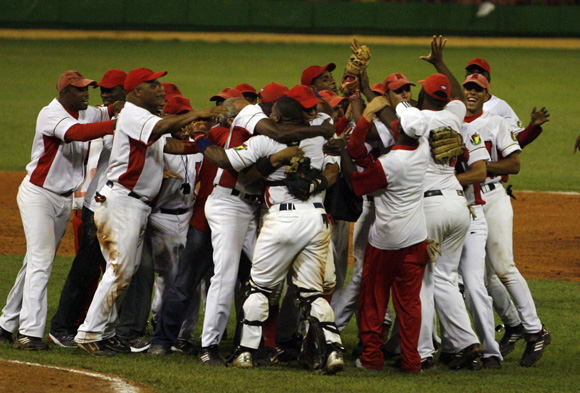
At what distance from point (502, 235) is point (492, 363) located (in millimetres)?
996

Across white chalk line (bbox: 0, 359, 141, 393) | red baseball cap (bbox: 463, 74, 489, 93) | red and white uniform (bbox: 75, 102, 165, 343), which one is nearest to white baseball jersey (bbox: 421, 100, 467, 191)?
red baseball cap (bbox: 463, 74, 489, 93)

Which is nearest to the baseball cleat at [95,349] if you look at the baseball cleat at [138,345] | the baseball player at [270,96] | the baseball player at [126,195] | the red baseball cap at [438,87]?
the baseball player at [126,195]

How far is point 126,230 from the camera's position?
5.79 meters

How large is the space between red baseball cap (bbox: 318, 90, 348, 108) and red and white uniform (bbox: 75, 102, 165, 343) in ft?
5.43

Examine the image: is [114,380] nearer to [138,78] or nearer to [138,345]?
[138,345]

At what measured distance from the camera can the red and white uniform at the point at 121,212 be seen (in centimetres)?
575

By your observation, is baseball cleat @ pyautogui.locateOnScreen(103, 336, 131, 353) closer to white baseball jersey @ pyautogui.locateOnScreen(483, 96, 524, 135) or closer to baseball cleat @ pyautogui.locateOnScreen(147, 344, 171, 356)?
baseball cleat @ pyautogui.locateOnScreen(147, 344, 171, 356)

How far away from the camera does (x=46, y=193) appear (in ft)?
19.9

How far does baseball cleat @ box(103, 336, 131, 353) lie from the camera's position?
19.5ft

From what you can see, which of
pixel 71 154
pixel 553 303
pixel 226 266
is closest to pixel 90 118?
pixel 71 154

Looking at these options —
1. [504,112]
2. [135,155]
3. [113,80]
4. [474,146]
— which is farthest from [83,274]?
[504,112]

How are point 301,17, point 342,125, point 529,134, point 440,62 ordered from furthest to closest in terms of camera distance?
point 301,17 < point 529,134 < point 342,125 < point 440,62

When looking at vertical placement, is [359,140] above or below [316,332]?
above

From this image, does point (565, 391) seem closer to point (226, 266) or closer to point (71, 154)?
point (226, 266)
